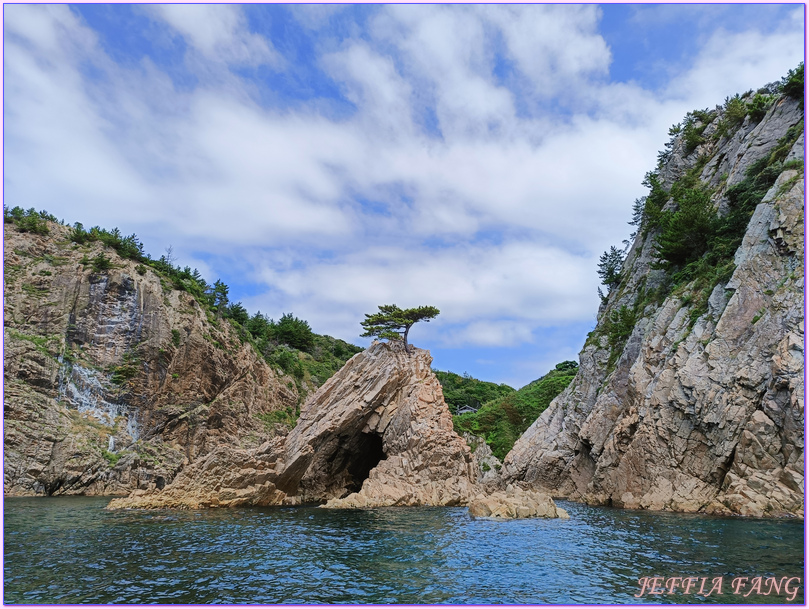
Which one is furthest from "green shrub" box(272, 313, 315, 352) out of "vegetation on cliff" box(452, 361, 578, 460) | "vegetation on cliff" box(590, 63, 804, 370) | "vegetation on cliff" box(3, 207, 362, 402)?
"vegetation on cliff" box(590, 63, 804, 370)

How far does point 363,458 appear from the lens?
4891cm

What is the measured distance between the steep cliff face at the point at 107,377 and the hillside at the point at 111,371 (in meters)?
0.12

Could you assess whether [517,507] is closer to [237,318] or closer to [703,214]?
[703,214]

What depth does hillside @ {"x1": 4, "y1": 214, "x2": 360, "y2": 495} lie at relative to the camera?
4803cm

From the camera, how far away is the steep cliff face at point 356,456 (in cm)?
3525

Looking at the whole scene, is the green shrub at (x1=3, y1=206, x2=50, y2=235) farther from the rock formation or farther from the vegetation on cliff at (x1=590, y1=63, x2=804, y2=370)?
the vegetation on cliff at (x1=590, y1=63, x2=804, y2=370)

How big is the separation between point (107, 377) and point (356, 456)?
30064 millimetres

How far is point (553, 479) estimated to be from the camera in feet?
147

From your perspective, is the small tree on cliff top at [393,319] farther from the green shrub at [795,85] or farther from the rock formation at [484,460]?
the green shrub at [795,85]

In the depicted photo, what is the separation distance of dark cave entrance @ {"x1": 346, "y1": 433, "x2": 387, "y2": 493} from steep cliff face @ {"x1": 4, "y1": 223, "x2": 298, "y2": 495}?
1790 cm

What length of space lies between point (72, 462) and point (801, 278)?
5791 cm

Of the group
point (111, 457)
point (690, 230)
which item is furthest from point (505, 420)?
point (111, 457)

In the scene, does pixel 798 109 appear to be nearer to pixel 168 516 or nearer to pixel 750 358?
pixel 750 358

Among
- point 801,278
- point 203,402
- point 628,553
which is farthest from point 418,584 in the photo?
point 203,402
